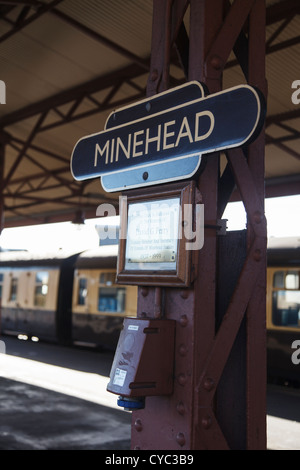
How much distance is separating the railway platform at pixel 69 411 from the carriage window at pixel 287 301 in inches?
49.0

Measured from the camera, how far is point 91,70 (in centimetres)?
1100

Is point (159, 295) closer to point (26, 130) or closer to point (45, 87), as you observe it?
point (45, 87)

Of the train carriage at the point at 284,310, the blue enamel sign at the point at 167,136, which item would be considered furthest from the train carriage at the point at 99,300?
the blue enamel sign at the point at 167,136

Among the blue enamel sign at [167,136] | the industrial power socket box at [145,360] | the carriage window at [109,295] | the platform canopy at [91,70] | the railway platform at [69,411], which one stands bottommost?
the railway platform at [69,411]

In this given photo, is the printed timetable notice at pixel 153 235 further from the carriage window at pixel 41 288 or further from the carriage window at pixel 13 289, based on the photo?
the carriage window at pixel 13 289

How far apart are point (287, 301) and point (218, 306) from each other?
7355mm

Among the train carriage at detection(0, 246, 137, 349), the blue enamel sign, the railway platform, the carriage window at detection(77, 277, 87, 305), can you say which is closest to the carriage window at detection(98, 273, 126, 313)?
the train carriage at detection(0, 246, 137, 349)

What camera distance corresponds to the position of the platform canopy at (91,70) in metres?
8.63

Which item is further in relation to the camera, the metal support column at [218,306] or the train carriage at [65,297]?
the train carriage at [65,297]

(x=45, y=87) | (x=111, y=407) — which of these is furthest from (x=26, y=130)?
(x=111, y=407)

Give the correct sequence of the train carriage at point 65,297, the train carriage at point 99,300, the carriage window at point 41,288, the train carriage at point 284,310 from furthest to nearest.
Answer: the carriage window at point 41,288
the train carriage at point 65,297
the train carriage at point 99,300
the train carriage at point 284,310

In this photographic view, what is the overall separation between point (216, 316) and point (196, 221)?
0.50m

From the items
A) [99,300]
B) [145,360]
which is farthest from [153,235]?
[99,300]

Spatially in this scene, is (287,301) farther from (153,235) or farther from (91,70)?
(153,235)
